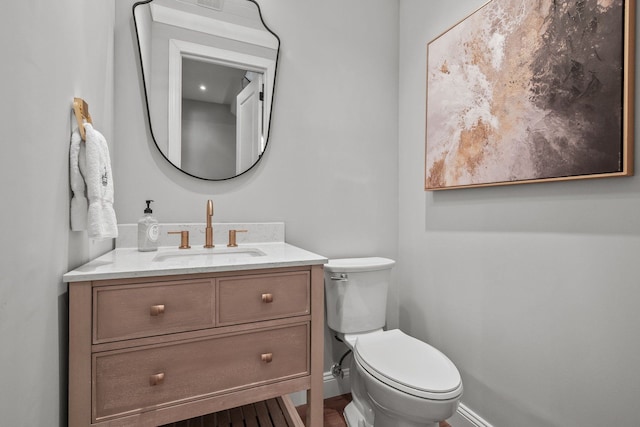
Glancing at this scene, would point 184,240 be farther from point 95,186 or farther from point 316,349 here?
point 316,349

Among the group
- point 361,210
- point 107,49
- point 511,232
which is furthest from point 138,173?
point 511,232

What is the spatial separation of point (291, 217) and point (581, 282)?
4.22 ft

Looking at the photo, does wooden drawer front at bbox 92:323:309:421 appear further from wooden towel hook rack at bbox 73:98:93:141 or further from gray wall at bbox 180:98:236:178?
gray wall at bbox 180:98:236:178

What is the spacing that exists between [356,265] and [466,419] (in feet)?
2.98

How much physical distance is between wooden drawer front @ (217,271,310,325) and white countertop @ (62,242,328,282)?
0.05 m

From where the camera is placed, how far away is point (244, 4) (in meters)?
1.60

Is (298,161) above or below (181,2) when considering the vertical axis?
below

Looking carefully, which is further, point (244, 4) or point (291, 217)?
point (291, 217)

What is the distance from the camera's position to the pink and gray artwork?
0.99 meters

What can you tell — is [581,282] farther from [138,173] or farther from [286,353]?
[138,173]

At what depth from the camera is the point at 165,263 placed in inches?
40.9

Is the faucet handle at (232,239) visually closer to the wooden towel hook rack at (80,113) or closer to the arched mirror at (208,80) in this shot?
the arched mirror at (208,80)

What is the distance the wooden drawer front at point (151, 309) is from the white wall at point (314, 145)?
609 millimetres

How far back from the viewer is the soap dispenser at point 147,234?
1320 mm
